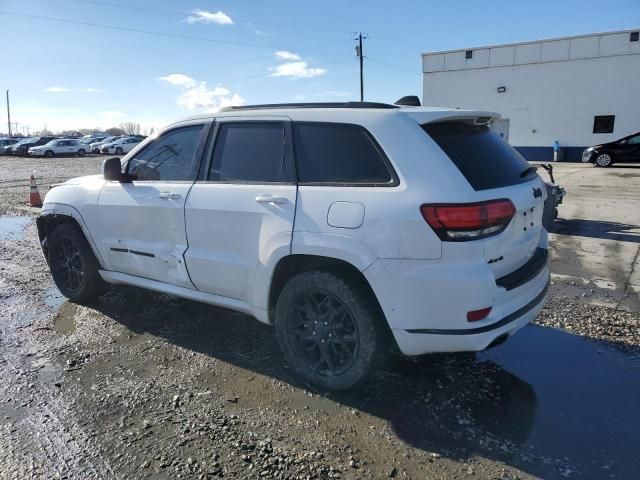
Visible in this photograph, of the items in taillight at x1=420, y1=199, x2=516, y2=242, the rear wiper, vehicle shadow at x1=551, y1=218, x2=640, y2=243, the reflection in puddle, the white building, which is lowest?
the reflection in puddle

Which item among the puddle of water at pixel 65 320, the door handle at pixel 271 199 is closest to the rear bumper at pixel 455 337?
the door handle at pixel 271 199

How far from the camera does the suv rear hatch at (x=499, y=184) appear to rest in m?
2.85

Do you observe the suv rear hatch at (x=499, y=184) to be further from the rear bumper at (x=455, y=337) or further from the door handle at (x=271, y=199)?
the door handle at (x=271, y=199)

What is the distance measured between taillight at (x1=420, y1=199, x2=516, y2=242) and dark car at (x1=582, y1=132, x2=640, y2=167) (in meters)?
23.7

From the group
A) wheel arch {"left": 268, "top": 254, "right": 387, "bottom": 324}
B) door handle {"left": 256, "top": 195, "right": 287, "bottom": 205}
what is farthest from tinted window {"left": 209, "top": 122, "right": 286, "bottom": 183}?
wheel arch {"left": 268, "top": 254, "right": 387, "bottom": 324}

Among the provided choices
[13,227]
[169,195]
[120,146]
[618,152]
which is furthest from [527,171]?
[120,146]

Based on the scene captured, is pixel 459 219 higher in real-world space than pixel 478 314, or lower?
higher

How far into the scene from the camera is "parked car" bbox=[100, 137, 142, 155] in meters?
43.6

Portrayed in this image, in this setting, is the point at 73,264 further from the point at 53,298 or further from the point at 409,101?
the point at 409,101

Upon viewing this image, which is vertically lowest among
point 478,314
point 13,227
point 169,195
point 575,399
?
point 575,399

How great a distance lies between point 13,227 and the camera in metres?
9.31

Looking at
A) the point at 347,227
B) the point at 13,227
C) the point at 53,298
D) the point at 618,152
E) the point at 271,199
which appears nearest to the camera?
the point at 347,227

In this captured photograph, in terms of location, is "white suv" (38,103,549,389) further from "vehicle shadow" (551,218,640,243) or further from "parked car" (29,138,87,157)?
"parked car" (29,138,87,157)

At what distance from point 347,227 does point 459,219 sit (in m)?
0.66
